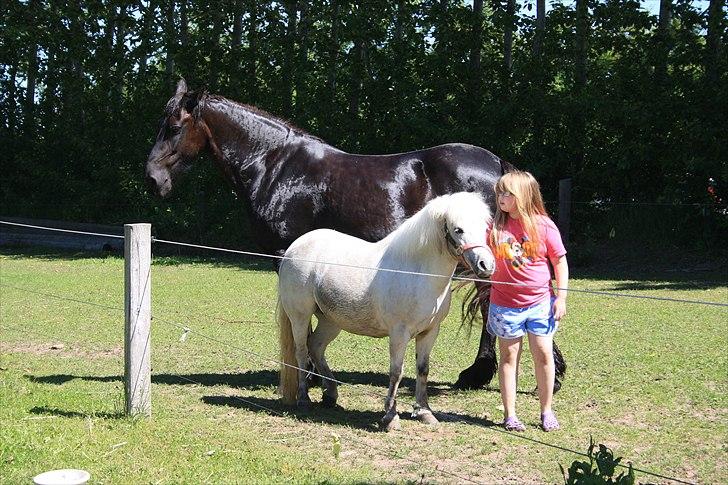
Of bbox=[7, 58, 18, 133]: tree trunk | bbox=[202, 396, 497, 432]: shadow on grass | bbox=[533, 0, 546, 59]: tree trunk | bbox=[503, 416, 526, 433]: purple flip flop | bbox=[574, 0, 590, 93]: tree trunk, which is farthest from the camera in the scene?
bbox=[7, 58, 18, 133]: tree trunk

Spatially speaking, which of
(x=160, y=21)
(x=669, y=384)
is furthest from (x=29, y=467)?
(x=160, y=21)

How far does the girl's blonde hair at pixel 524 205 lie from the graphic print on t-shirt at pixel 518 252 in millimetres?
13

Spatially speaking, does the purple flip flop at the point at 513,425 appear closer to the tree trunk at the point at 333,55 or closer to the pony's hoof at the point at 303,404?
the pony's hoof at the point at 303,404

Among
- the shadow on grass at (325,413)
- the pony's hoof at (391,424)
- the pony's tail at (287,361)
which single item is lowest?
the shadow on grass at (325,413)

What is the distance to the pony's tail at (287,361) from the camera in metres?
6.48

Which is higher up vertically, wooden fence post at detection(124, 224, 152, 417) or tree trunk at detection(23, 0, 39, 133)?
tree trunk at detection(23, 0, 39, 133)

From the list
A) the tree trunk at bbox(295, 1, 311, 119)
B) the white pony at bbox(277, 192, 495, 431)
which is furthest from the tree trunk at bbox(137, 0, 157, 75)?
the white pony at bbox(277, 192, 495, 431)

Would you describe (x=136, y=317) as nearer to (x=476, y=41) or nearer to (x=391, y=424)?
(x=391, y=424)

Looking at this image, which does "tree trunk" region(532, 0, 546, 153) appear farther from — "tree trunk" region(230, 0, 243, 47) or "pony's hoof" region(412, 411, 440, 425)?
"pony's hoof" region(412, 411, 440, 425)

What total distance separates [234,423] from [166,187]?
274 cm

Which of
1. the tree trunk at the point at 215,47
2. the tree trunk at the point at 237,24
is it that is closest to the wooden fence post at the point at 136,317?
the tree trunk at the point at 215,47

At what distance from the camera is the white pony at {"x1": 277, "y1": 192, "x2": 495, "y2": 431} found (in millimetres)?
5543

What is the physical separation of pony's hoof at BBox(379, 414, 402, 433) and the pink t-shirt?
105 centimetres

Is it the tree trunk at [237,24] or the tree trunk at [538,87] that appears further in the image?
the tree trunk at [237,24]
